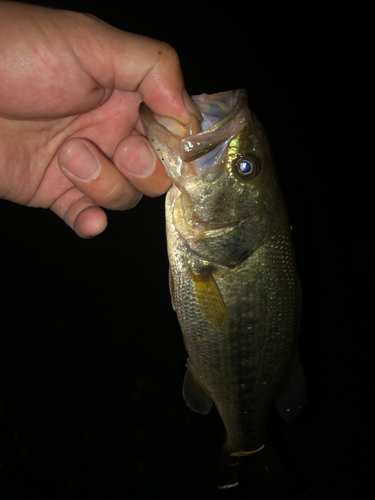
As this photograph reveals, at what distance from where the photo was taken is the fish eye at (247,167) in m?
1.46

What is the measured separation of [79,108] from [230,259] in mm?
1112

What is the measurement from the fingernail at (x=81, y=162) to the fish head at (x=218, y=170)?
1.56ft

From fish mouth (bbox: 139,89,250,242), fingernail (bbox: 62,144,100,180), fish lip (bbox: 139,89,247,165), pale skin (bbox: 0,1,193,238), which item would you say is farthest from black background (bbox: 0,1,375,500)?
fish lip (bbox: 139,89,247,165)

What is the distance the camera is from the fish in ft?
4.70

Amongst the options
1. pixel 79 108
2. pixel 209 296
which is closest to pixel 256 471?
pixel 209 296

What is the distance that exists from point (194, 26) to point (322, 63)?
2.63 m

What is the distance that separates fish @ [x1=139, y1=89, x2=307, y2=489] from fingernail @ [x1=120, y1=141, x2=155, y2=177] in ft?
0.91

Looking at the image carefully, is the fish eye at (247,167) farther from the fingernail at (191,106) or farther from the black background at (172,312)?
the black background at (172,312)

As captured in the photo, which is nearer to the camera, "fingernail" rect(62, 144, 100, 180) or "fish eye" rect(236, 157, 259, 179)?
"fish eye" rect(236, 157, 259, 179)

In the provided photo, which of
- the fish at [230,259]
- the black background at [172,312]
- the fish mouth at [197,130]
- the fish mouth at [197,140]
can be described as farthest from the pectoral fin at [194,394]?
the black background at [172,312]

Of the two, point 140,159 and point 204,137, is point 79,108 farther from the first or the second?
point 204,137

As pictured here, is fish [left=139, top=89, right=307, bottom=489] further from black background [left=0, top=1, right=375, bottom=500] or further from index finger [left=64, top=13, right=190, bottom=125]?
black background [left=0, top=1, right=375, bottom=500]

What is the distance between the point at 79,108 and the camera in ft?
5.57

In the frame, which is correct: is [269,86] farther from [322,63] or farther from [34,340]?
[34,340]
